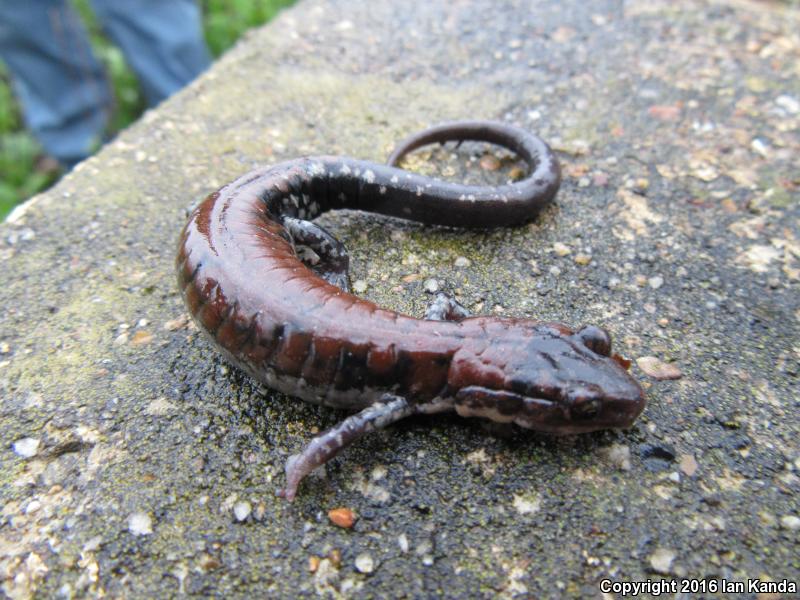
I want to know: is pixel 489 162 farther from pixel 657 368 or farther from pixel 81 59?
pixel 81 59

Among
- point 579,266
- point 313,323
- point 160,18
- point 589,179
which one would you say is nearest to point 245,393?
point 313,323

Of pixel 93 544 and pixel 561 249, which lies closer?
pixel 93 544

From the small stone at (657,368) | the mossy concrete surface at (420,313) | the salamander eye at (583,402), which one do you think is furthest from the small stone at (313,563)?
the small stone at (657,368)

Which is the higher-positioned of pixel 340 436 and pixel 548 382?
pixel 548 382

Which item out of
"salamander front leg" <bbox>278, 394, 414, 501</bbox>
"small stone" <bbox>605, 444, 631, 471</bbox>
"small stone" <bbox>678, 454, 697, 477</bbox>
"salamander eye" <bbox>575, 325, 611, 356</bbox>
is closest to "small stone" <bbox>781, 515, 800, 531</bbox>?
"small stone" <bbox>678, 454, 697, 477</bbox>

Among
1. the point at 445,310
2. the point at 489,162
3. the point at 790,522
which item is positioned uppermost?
the point at 489,162

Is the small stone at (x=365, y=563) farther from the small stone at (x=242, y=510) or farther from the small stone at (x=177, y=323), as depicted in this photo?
the small stone at (x=177, y=323)

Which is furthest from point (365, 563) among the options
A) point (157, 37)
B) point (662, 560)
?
point (157, 37)
